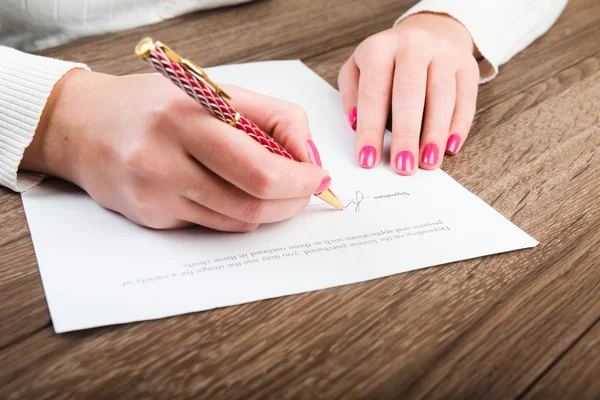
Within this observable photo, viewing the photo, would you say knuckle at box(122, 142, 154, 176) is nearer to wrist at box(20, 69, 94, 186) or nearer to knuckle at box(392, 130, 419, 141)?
wrist at box(20, 69, 94, 186)

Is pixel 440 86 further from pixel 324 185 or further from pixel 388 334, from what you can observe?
pixel 388 334

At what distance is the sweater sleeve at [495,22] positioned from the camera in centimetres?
81

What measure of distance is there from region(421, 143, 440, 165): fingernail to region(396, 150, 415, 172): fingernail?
17mm

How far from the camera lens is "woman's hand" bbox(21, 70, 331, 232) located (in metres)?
0.45

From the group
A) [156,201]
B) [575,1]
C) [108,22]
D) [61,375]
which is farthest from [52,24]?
[575,1]

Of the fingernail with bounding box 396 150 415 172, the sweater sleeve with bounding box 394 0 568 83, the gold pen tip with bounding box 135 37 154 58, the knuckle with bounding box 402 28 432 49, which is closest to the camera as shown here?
the gold pen tip with bounding box 135 37 154 58

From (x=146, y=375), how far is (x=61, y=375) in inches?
2.1

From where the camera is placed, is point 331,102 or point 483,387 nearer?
point 483,387

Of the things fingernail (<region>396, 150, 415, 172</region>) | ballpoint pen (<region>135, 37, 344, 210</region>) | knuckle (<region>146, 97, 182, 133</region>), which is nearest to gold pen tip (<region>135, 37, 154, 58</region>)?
ballpoint pen (<region>135, 37, 344, 210</region>)

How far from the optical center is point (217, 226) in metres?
0.49

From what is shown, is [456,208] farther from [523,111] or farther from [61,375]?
[61,375]

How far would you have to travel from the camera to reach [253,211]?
475 mm
